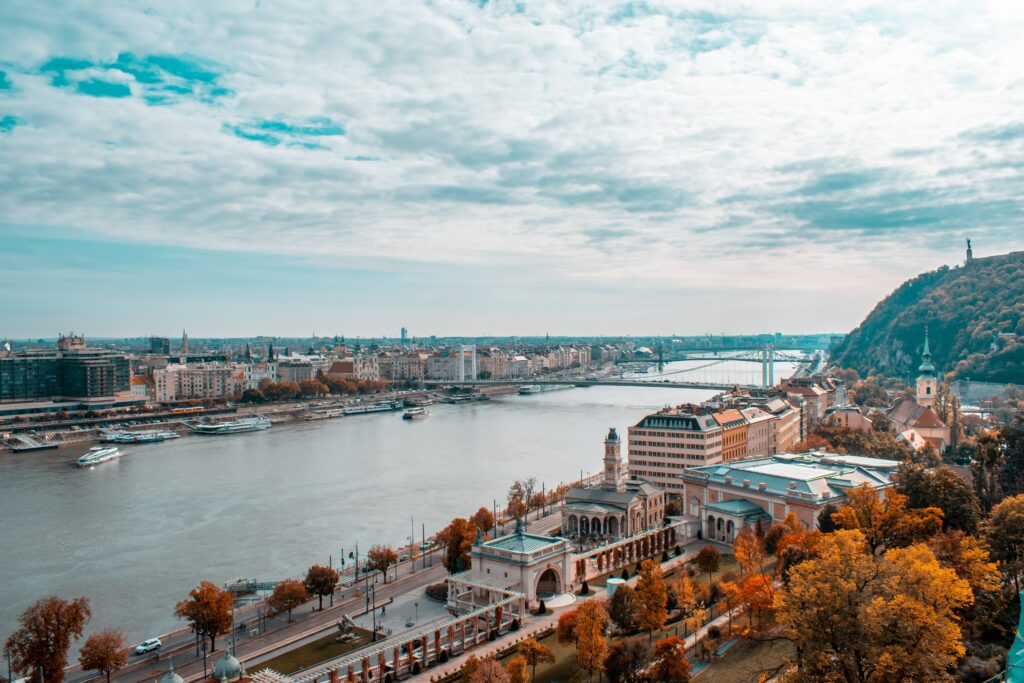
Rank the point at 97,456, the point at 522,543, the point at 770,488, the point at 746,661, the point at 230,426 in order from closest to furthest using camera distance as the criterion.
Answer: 1. the point at 746,661
2. the point at 522,543
3. the point at 770,488
4. the point at 97,456
5. the point at 230,426

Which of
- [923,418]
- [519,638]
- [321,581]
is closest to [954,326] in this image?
[923,418]

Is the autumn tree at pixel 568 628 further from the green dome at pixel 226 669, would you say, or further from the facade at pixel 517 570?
the green dome at pixel 226 669

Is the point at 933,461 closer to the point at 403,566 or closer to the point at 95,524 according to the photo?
the point at 403,566

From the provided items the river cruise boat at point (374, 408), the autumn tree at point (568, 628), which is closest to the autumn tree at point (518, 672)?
the autumn tree at point (568, 628)

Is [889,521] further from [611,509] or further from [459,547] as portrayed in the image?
[459,547]

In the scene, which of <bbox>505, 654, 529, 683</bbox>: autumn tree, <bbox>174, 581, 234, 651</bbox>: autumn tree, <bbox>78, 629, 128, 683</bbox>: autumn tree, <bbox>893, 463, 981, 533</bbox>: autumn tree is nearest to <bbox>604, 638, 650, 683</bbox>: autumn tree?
<bbox>505, 654, 529, 683</bbox>: autumn tree

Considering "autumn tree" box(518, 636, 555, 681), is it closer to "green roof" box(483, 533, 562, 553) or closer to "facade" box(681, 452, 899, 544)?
"green roof" box(483, 533, 562, 553)
